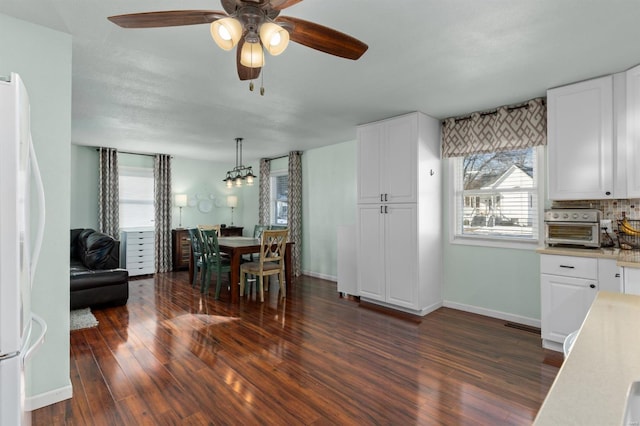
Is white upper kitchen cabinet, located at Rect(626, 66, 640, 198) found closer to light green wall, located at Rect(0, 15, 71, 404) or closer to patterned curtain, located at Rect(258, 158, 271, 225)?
light green wall, located at Rect(0, 15, 71, 404)

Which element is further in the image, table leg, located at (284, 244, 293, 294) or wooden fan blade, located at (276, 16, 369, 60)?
table leg, located at (284, 244, 293, 294)

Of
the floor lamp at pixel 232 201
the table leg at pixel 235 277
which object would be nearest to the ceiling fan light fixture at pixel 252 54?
the table leg at pixel 235 277

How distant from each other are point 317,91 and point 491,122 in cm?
205

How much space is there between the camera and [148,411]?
204 cm

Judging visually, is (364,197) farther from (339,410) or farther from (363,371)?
(339,410)

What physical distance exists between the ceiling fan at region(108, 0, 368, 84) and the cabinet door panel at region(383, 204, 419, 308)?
270cm

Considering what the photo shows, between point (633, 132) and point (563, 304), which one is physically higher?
point (633, 132)

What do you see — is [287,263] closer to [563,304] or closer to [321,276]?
[321,276]

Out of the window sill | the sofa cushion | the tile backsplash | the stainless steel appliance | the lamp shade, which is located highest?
the lamp shade

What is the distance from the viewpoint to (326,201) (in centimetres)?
608

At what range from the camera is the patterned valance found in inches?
133

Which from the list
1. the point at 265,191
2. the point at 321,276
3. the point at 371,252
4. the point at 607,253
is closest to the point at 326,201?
the point at 321,276

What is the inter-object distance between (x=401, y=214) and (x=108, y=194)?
528 cm

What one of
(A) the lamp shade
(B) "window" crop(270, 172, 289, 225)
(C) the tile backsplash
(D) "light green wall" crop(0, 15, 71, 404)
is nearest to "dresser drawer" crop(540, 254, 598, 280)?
(C) the tile backsplash
